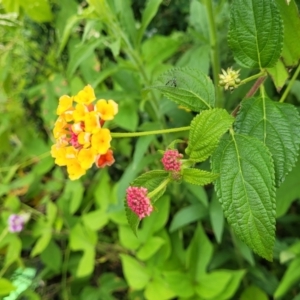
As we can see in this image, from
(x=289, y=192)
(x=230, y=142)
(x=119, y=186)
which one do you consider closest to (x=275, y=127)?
(x=230, y=142)

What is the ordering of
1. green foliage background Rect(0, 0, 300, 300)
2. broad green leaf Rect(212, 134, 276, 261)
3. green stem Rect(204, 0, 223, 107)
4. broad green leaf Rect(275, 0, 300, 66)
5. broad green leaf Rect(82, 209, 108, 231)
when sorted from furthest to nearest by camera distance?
broad green leaf Rect(82, 209, 108, 231)
green foliage background Rect(0, 0, 300, 300)
green stem Rect(204, 0, 223, 107)
broad green leaf Rect(275, 0, 300, 66)
broad green leaf Rect(212, 134, 276, 261)

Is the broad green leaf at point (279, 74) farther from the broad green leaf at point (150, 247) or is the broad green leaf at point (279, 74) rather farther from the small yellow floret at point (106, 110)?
the broad green leaf at point (150, 247)

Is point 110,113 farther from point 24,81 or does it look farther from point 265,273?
point 24,81

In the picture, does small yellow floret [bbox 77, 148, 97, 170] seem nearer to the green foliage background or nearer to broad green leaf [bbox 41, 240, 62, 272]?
the green foliage background

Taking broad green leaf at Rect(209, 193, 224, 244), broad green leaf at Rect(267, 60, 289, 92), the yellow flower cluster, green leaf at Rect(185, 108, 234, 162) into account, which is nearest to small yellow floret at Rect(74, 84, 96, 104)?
the yellow flower cluster

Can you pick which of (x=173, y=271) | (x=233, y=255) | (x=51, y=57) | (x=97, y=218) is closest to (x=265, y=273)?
(x=233, y=255)

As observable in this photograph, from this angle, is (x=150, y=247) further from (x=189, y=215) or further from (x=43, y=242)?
(x=43, y=242)

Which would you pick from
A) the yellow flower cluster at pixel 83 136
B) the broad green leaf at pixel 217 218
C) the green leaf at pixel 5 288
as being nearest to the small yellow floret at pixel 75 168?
the yellow flower cluster at pixel 83 136

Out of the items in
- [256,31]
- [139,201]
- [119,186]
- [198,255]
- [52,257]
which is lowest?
[52,257]
